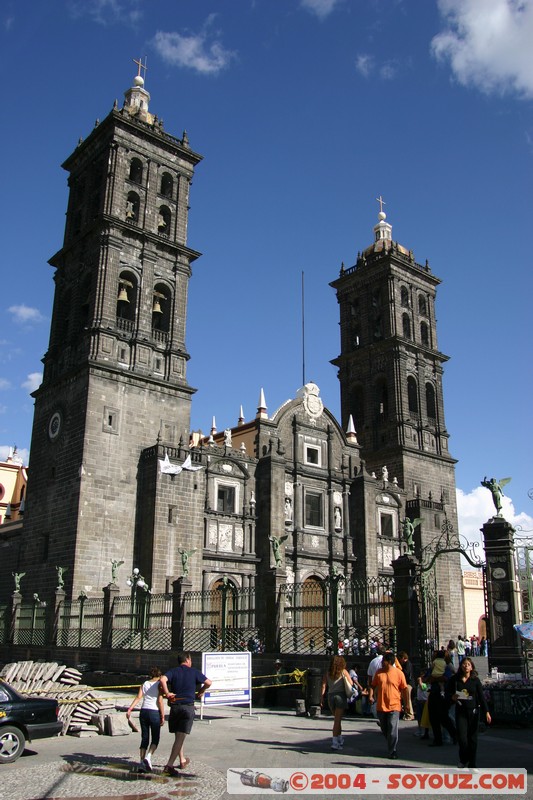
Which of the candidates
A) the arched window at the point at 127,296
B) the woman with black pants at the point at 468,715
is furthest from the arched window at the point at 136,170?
the woman with black pants at the point at 468,715

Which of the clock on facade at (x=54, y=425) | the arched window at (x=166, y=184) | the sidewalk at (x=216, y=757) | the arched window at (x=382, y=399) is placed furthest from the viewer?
the arched window at (x=382, y=399)

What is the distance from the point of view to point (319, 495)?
3944 cm

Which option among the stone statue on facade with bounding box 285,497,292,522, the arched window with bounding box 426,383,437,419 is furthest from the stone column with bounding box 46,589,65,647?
the arched window with bounding box 426,383,437,419

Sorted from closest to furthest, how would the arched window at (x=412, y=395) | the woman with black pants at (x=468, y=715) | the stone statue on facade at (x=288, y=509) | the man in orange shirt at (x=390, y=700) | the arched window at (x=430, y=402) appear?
1. the woman with black pants at (x=468, y=715)
2. the man in orange shirt at (x=390, y=700)
3. the stone statue on facade at (x=288, y=509)
4. the arched window at (x=412, y=395)
5. the arched window at (x=430, y=402)

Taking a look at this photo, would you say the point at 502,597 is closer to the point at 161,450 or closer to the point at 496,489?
the point at 496,489

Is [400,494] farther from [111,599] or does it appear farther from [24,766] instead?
[24,766]

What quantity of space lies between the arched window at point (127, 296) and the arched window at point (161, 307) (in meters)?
1.20

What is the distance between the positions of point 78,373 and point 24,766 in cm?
2464

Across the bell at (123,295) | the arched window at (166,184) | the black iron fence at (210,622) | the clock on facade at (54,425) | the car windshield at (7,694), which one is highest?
the arched window at (166,184)

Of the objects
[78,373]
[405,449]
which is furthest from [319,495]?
[78,373]

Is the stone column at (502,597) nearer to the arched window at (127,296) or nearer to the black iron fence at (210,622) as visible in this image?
the black iron fence at (210,622)

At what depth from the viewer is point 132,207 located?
127 ft

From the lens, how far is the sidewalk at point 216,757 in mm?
9023

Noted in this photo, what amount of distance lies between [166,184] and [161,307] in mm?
7414
